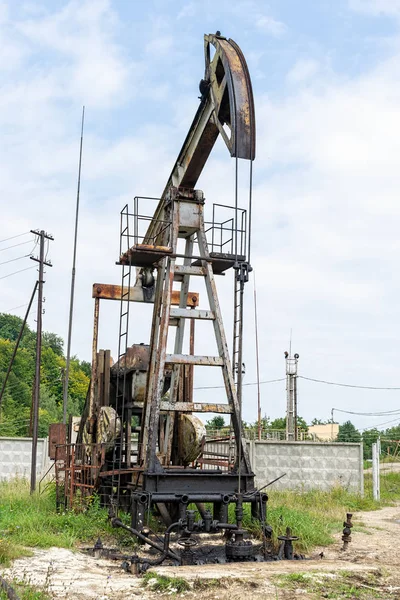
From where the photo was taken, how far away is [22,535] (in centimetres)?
946

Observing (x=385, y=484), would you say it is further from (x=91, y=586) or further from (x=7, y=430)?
(x=7, y=430)

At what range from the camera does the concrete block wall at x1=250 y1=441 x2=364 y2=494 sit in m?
17.0

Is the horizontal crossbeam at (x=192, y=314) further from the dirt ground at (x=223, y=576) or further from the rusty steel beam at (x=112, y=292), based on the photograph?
the dirt ground at (x=223, y=576)

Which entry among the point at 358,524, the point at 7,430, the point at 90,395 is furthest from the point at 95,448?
the point at 7,430

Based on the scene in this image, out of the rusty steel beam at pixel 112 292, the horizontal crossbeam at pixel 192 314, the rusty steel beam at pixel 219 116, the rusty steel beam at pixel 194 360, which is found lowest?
the rusty steel beam at pixel 194 360

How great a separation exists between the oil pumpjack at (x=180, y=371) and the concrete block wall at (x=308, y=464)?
4.06m

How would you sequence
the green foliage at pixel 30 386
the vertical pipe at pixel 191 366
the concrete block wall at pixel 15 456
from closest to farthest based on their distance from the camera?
the vertical pipe at pixel 191 366
the concrete block wall at pixel 15 456
the green foliage at pixel 30 386

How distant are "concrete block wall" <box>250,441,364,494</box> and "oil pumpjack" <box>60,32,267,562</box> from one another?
4061mm

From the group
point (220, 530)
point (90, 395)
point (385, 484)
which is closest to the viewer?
point (220, 530)

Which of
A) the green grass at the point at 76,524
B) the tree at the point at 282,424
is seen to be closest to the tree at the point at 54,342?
the tree at the point at 282,424

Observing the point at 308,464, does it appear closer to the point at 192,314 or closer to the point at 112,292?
the point at 112,292

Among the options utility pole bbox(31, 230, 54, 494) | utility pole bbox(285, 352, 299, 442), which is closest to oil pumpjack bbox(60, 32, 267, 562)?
utility pole bbox(31, 230, 54, 494)

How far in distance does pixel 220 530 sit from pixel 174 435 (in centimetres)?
276

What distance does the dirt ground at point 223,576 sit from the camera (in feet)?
22.8
